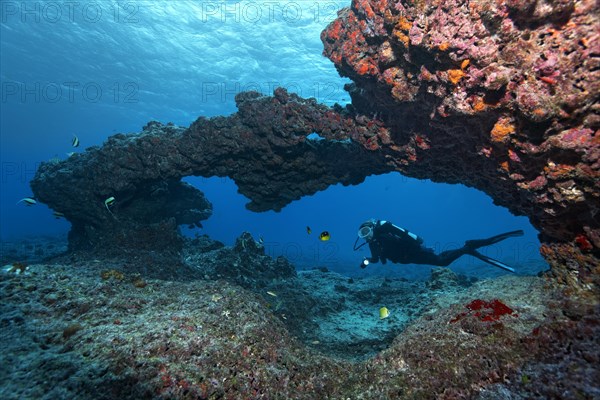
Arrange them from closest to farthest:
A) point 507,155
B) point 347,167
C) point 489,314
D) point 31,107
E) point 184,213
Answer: point 489,314 → point 507,155 → point 347,167 → point 184,213 → point 31,107

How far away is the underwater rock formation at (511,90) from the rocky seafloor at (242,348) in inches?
49.1

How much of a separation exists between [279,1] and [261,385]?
71.1 feet

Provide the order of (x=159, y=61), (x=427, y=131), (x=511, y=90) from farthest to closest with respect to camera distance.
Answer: (x=159, y=61)
(x=427, y=131)
(x=511, y=90)

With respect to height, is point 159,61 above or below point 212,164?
above

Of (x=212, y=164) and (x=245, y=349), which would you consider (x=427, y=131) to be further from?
(x=212, y=164)

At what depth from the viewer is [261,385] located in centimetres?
334

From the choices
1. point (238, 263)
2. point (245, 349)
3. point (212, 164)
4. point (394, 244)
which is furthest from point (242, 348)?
point (394, 244)

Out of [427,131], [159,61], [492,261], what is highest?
[159,61]

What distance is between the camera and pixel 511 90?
4.02 m

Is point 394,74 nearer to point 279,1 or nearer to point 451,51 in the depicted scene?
point 451,51

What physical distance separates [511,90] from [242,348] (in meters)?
5.08

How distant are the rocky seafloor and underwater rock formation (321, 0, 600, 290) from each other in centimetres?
125

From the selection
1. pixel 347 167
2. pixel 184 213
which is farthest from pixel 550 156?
pixel 184 213

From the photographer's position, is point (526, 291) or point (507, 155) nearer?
point (526, 291)
